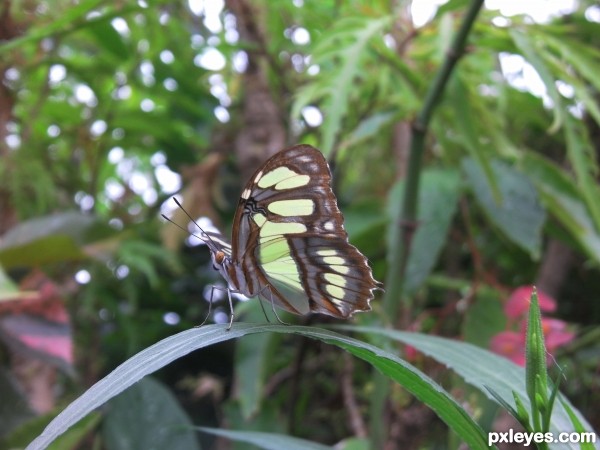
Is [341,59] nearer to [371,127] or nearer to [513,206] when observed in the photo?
[371,127]

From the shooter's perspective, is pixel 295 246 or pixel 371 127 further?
pixel 371 127

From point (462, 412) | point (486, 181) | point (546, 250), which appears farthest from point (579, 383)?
point (462, 412)

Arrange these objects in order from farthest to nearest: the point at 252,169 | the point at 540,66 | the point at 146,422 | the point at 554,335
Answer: the point at 252,169
the point at 146,422
the point at 554,335
the point at 540,66

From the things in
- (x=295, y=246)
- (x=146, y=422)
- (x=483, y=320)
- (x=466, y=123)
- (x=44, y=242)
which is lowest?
(x=146, y=422)

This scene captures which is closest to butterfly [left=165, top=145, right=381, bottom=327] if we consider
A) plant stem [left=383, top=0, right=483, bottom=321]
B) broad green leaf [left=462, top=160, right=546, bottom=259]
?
plant stem [left=383, top=0, right=483, bottom=321]

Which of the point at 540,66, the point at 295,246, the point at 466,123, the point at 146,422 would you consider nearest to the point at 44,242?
the point at 146,422

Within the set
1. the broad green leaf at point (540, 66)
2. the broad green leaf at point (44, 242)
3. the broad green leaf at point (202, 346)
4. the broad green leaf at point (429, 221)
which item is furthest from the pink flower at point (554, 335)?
the broad green leaf at point (44, 242)
